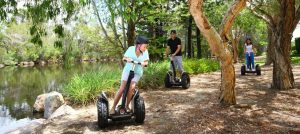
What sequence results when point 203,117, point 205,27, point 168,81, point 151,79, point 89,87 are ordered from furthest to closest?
point 151,79, point 168,81, point 89,87, point 205,27, point 203,117

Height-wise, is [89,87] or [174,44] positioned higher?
[174,44]

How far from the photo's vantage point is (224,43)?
8320mm

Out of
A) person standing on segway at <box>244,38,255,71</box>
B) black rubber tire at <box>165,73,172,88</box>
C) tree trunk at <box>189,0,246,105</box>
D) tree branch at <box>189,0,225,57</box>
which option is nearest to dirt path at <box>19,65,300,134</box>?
tree trunk at <box>189,0,246,105</box>

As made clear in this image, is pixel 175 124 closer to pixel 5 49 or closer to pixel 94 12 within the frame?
pixel 94 12

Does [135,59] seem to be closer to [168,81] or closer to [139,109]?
[139,109]

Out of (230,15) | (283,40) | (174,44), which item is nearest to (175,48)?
(174,44)

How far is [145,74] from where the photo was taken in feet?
42.4

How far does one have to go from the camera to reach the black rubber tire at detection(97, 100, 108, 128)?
653 centimetres

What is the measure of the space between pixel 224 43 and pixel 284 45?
3.50 metres

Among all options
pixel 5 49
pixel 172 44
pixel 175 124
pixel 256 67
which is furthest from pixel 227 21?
pixel 5 49

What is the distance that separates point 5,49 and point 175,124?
60869mm

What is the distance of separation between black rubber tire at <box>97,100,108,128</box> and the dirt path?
130mm

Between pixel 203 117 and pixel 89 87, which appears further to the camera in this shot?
pixel 89 87

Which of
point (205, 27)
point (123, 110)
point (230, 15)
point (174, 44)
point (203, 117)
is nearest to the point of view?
point (123, 110)
